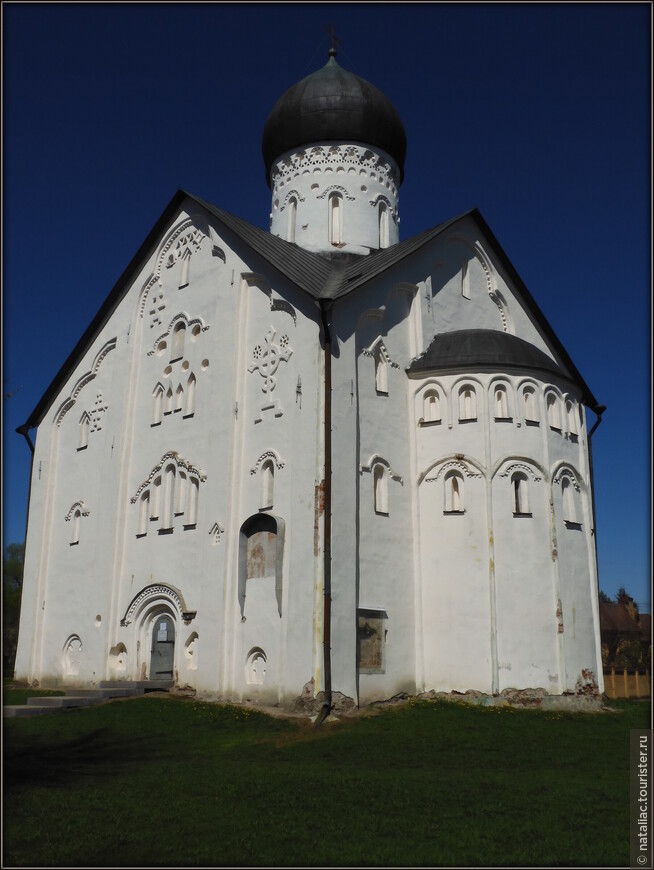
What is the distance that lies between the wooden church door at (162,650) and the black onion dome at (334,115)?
11442mm

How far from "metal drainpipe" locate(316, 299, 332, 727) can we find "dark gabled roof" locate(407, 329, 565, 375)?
2.33 meters

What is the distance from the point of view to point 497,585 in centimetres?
1388

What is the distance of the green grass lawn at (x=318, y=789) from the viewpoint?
605 centimetres

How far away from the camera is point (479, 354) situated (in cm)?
1500

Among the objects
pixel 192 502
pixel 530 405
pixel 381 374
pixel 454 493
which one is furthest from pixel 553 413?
pixel 192 502

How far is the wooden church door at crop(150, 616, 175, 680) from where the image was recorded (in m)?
15.5

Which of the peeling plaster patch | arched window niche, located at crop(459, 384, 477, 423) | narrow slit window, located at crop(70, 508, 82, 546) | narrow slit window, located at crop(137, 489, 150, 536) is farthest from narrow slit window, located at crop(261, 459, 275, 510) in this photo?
narrow slit window, located at crop(70, 508, 82, 546)

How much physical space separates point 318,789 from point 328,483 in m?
A: 5.88

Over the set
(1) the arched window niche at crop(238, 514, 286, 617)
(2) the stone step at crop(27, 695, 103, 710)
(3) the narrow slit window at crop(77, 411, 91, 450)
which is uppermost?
(3) the narrow slit window at crop(77, 411, 91, 450)

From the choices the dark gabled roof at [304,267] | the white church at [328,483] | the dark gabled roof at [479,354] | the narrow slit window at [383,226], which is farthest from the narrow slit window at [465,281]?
the narrow slit window at [383,226]

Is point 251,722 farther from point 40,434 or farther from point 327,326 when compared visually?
point 40,434

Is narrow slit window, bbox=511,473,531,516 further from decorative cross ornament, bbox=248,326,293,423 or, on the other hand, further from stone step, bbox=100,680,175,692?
stone step, bbox=100,680,175,692

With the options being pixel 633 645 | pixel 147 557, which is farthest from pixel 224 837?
pixel 633 645

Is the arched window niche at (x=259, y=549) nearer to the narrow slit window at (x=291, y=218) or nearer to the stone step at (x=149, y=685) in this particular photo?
the stone step at (x=149, y=685)
